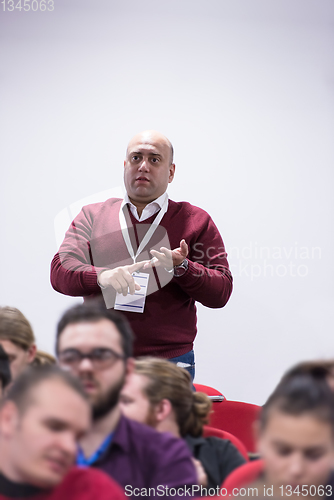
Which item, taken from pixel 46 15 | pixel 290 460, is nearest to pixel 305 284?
pixel 46 15

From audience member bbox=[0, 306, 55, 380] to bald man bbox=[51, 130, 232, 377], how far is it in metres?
0.47

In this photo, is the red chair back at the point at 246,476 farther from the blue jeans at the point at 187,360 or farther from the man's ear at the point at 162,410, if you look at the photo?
the blue jeans at the point at 187,360

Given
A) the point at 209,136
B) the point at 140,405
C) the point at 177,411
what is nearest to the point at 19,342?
the point at 140,405

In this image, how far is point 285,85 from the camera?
3.64 meters

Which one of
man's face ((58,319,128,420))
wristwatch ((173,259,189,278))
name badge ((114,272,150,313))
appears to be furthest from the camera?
name badge ((114,272,150,313))

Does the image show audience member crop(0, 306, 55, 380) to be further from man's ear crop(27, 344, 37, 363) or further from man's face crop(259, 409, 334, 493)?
man's face crop(259, 409, 334, 493)

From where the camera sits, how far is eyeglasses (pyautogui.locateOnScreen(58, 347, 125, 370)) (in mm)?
717

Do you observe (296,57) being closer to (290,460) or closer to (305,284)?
(305,284)

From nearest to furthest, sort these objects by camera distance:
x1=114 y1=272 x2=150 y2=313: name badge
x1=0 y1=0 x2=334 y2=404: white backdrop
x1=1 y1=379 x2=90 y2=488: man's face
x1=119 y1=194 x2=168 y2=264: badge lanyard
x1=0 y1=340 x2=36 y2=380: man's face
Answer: x1=1 y1=379 x2=90 y2=488: man's face, x1=0 y1=340 x2=36 y2=380: man's face, x1=114 y1=272 x2=150 y2=313: name badge, x1=119 y1=194 x2=168 y2=264: badge lanyard, x1=0 y1=0 x2=334 y2=404: white backdrop

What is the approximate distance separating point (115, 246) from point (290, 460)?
56.4 inches

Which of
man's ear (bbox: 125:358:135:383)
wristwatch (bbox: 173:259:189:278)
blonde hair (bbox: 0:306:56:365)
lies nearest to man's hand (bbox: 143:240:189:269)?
wristwatch (bbox: 173:259:189:278)

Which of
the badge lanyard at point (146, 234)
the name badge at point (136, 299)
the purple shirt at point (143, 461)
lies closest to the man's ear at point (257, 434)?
the purple shirt at point (143, 461)

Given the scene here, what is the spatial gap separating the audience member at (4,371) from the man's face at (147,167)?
3.64 ft

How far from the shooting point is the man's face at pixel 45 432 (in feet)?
1.94
